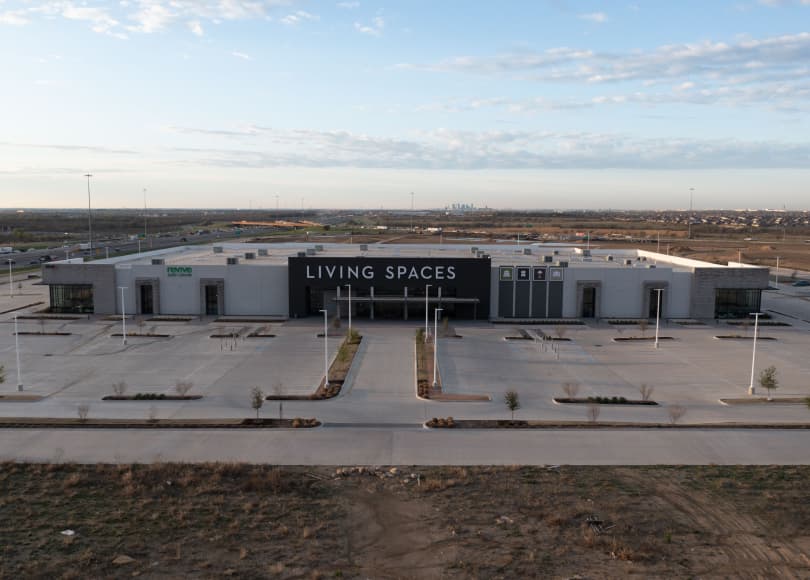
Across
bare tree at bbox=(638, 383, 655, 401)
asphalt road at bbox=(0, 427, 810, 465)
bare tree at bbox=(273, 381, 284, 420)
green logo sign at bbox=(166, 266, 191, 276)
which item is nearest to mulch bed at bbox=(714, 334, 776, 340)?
bare tree at bbox=(638, 383, 655, 401)

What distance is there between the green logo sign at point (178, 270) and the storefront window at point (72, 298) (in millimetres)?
7466

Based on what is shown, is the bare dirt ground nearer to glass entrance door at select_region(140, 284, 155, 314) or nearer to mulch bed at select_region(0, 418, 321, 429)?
mulch bed at select_region(0, 418, 321, 429)

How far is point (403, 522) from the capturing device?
20.2 metres

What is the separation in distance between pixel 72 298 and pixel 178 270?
10.4m

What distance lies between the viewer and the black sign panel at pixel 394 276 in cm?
5959

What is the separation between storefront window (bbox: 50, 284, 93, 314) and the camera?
6138 cm

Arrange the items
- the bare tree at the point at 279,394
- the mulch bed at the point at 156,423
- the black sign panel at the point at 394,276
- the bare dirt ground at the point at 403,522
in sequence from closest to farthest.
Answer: the bare dirt ground at the point at 403,522 → the mulch bed at the point at 156,423 → the bare tree at the point at 279,394 → the black sign panel at the point at 394,276

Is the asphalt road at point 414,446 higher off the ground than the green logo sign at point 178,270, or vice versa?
the green logo sign at point 178,270

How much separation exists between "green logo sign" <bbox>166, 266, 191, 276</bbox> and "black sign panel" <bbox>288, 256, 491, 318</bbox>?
32.0 feet

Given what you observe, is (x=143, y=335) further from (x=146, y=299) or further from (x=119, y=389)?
(x=119, y=389)

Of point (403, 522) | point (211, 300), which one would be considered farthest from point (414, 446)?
point (211, 300)

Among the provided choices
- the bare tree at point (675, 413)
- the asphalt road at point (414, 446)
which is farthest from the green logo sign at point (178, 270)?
the bare tree at point (675, 413)

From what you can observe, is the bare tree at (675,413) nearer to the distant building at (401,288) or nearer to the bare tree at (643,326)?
the bare tree at (643,326)

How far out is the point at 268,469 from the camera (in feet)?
79.3
